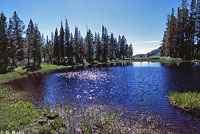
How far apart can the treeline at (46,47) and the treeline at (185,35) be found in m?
47.4

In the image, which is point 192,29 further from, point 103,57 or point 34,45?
point 34,45

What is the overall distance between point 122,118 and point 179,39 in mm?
75256

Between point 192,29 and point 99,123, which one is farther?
point 192,29

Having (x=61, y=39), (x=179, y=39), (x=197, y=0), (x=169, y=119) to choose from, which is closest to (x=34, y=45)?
(x=61, y=39)

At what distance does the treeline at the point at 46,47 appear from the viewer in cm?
4947

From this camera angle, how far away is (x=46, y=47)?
94875mm

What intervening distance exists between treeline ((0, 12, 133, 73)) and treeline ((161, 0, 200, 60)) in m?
47.4

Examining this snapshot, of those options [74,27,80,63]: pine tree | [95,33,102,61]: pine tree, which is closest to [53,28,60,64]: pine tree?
[74,27,80,63]: pine tree

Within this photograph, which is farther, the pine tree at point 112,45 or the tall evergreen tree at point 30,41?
the pine tree at point 112,45

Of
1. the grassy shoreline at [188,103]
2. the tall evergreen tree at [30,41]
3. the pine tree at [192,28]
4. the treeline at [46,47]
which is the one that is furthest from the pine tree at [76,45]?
the grassy shoreline at [188,103]

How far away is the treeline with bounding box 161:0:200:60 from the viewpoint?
6369 cm

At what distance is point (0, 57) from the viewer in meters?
47.7

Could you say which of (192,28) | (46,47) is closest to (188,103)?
(192,28)

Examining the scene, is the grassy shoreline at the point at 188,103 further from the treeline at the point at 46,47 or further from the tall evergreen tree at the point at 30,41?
the tall evergreen tree at the point at 30,41
